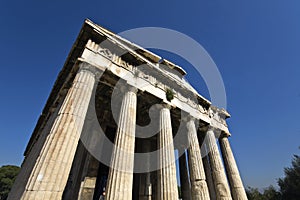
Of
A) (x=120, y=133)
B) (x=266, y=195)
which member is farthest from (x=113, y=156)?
(x=266, y=195)

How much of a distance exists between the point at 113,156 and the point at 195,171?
18.7ft

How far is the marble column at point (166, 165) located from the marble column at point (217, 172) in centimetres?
484

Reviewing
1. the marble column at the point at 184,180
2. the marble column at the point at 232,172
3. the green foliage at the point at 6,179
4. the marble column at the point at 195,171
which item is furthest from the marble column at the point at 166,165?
the green foliage at the point at 6,179

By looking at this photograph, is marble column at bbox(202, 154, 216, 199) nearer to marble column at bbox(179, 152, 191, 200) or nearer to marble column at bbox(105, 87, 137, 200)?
marble column at bbox(179, 152, 191, 200)

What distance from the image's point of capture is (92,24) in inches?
332

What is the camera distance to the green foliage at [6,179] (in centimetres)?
3969

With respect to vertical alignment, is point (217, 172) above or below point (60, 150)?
above

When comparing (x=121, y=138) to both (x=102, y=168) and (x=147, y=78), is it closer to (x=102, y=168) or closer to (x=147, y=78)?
(x=147, y=78)

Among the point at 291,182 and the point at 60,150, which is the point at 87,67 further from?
the point at 291,182

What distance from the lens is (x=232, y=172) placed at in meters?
13.0

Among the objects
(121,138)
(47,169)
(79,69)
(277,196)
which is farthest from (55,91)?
(277,196)

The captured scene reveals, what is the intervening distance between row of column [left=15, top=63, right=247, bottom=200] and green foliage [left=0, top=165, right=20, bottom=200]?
5149 centimetres

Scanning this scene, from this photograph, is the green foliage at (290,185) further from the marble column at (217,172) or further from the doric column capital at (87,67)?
the doric column capital at (87,67)

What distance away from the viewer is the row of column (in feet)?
16.4
